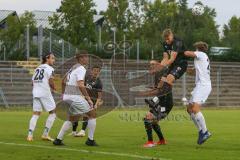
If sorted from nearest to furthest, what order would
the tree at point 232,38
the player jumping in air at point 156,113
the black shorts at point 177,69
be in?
the player jumping in air at point 156,113
the black shorts at point 177,69
the tree at point 232,38

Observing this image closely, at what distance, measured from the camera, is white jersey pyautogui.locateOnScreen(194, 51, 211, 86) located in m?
15.2

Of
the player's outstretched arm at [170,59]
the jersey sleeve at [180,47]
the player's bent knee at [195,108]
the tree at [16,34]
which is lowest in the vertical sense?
the player's bent knee at [195,108]

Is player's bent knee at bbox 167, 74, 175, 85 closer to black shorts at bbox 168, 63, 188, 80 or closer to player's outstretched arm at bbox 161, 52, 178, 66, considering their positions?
black shorts at bbox 168, 63, 188, 80

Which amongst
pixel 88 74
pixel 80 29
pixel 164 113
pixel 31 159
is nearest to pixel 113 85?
pixel 80 29

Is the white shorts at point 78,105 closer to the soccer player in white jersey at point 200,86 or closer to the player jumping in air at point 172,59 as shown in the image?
the player jumping in air at point 172,59

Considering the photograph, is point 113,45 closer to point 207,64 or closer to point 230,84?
point 230,84

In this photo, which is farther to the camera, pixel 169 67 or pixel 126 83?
pixel 126 83

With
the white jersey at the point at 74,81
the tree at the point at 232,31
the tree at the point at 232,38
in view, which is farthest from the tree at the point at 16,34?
the white jersey at the point at 74,81

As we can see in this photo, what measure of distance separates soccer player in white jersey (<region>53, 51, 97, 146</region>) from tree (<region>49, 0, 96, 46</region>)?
131 feet

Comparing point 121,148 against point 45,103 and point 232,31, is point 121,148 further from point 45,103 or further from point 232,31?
point 232,31

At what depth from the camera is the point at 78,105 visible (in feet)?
48.5

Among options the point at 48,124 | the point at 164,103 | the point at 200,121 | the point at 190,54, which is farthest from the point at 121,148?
the point at 48,124

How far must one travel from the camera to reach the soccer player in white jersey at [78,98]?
48.5 feet

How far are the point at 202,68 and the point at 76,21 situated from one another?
4086cm
